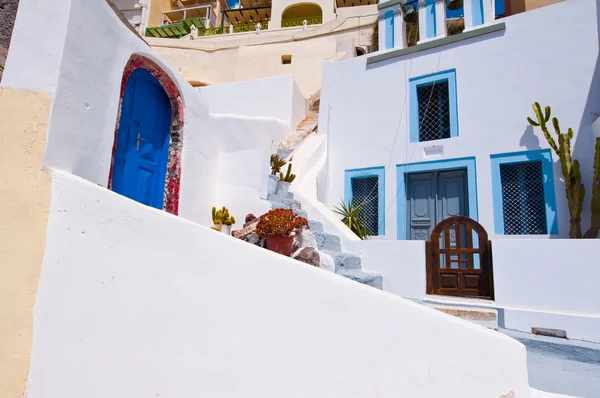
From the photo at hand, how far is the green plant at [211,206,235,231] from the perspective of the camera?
566cm

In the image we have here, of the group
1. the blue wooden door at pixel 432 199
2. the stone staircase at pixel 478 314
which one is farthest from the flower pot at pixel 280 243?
the blue wooden door at pixel 432 199

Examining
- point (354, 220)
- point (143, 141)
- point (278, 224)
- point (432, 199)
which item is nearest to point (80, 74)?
point (143, 141)

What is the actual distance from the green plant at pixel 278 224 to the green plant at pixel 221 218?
3.33ft

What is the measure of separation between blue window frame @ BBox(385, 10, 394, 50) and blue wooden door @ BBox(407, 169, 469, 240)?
3431 millimetres

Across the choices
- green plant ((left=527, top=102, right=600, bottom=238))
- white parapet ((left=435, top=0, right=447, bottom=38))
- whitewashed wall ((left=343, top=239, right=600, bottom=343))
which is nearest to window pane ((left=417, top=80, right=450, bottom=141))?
white parapet ((left=435, top=0, right=447, bottom=38))

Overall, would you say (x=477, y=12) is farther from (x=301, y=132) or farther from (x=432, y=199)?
(x=301, y=132)

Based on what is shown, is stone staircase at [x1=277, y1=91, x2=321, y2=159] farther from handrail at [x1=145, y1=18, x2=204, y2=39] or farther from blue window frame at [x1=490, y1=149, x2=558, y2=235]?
handrail at [x1=145, y1=18, x2=204, y2=39]

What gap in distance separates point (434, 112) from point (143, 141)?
6242mm

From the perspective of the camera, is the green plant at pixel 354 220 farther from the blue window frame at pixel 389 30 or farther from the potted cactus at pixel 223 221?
the blue window frame at pixel 389 30

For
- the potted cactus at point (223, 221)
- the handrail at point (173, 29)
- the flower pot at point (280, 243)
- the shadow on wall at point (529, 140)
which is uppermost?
the handrail at point (173, 29)

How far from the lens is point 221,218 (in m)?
5.65

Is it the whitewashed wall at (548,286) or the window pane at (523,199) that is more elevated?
the window pane at (523,199)

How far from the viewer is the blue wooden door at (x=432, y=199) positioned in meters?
7.72

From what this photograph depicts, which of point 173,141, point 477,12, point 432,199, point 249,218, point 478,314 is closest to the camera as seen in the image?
point 478,314
